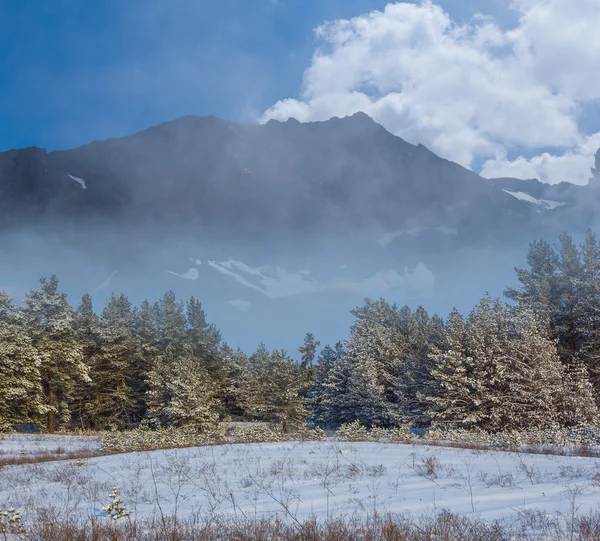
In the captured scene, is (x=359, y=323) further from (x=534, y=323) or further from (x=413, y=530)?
Answer: (x=413, y=530)

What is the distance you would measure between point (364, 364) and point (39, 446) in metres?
30.5

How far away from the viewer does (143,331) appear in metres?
52.6

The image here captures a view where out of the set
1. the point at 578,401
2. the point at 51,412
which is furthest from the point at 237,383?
the point at 578,401

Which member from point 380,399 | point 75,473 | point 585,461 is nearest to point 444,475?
point 585,461

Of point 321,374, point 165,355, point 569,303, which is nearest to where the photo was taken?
point 569,303

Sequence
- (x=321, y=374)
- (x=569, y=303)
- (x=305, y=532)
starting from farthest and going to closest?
1. (x=321, y=374)
2. (x=569, y=303)
3. (x=305, y=532)

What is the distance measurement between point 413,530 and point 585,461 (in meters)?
9.60

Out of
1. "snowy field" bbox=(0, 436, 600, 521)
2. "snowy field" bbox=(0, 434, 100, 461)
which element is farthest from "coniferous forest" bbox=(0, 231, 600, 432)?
"snowy field" bbox=(0, 436, 600, 521)

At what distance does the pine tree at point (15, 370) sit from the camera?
3434cm

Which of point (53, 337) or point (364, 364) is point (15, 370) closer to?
point (53, 337)

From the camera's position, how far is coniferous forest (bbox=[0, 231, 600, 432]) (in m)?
35.6

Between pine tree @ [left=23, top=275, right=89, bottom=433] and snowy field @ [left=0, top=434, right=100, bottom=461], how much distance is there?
8750mm

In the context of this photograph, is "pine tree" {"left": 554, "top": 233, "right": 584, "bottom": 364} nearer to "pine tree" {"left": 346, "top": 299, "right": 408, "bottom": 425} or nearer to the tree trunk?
"pine tree" {"left": 346, "top": 299, "right": 408, "bottom": 425}

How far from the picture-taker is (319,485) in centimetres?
970
